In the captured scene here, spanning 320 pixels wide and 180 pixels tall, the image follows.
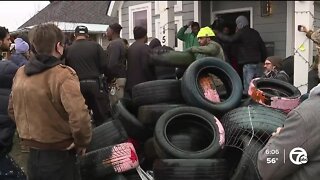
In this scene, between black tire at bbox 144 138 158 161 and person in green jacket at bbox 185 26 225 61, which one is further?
person in green jacket at bbox 185 26 225 61

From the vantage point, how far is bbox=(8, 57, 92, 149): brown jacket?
3.53m

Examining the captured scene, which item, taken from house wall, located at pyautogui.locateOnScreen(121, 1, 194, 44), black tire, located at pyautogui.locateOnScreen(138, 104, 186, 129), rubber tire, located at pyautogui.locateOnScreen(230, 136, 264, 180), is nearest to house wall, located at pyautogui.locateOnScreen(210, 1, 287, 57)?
house wall, located at pyautogui.locateOnScreen(121, 1, 194, 44)

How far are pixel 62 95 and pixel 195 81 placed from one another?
105 inches

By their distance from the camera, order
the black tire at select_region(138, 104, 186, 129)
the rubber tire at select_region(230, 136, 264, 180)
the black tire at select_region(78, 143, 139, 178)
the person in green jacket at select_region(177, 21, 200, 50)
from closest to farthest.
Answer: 1. the rubber tire at select_region(230, 136, 264, 180)
2. the black tire at select_region(78, 143, 139, 178)
3. the black tire at select_region(138, 104, 186, 129)
4. the person in green jacket at select_region(177, 21, 200, 50)

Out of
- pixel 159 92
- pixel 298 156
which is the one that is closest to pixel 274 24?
pixel 159 92

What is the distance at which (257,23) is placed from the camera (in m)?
11.0

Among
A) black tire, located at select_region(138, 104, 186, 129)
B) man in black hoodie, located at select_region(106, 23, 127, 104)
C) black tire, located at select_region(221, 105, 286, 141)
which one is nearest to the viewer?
black tire, located at select_region(221, 105, 286, 141)

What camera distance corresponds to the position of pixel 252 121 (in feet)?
16.9

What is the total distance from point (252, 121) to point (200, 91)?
0.99 metres

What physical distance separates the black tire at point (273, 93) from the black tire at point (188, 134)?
0.79 m

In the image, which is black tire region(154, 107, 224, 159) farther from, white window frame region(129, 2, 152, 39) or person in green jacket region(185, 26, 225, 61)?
white window frame region(129, 2, 152, 39)

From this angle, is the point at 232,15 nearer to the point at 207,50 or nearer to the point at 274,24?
the point at 274,24

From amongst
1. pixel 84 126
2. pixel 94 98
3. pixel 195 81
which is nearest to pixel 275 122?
pixel 195 81

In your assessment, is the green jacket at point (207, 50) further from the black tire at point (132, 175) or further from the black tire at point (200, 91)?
the black tire at point (132, 175)
